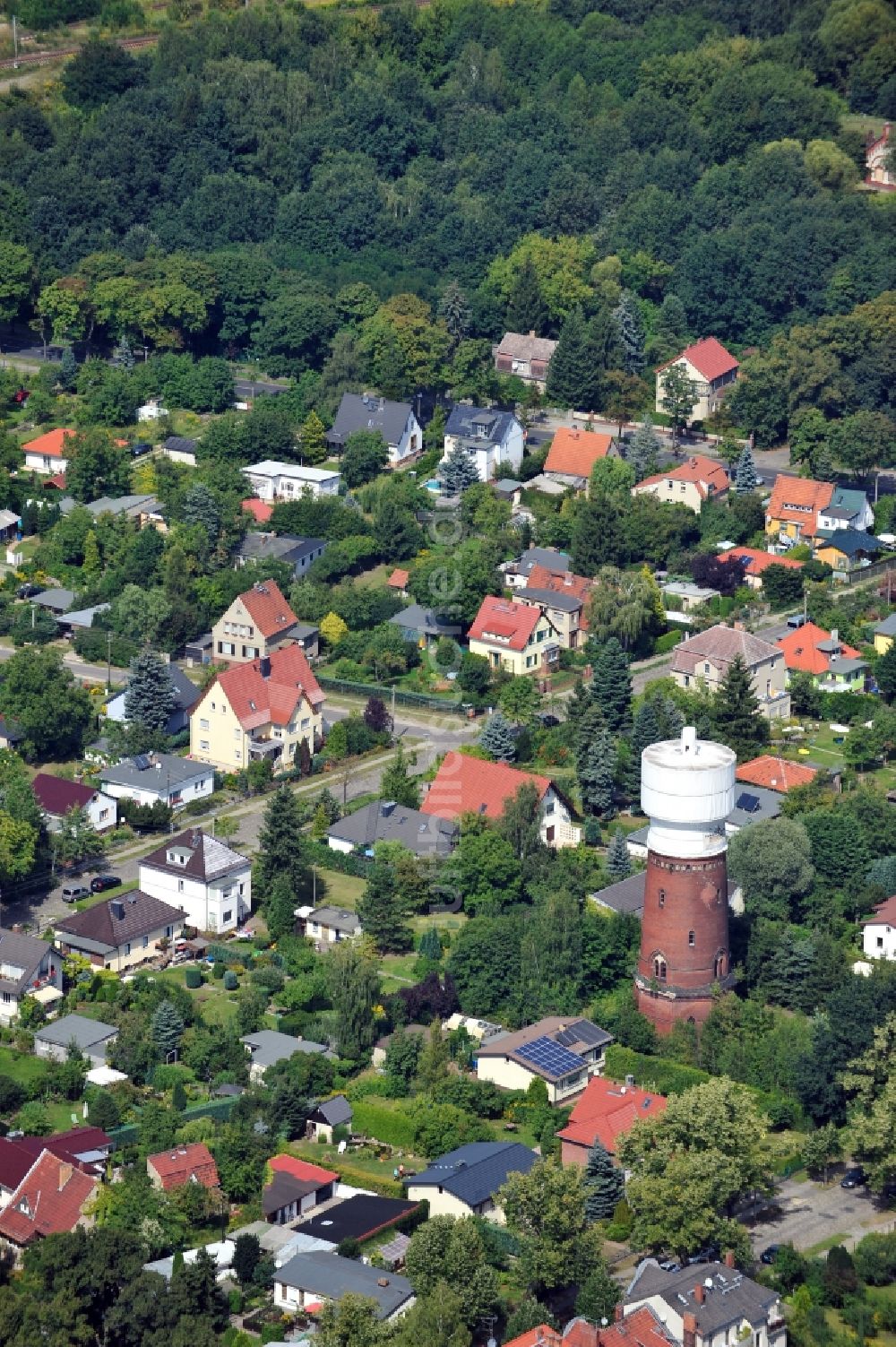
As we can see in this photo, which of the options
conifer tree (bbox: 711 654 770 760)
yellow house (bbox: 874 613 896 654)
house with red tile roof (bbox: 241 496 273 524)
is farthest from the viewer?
house with red tile roof (bbox: 241 496 273 524)

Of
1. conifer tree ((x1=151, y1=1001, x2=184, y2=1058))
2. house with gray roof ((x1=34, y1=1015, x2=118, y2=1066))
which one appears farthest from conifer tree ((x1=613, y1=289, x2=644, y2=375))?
house with gray roof ((x1=34, y1=1015, x2=118, y2=1066))

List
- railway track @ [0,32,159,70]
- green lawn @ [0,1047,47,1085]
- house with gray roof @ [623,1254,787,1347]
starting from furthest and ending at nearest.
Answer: railway track @ [0,32,159,70], green lawn @ [0,1047,47,1085], house with gray roof @ [623,1254,787,1347]

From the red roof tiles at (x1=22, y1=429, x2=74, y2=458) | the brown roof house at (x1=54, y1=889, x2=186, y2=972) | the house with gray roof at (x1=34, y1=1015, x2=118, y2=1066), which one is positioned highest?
the house with gray roof at (x1=34, y1=1015, x2=118, y2=1066)

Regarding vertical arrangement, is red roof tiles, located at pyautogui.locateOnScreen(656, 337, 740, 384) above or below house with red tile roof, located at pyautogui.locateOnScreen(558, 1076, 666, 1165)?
below

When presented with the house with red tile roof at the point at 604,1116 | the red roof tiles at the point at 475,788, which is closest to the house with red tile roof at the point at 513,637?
the red roof tiles at the point at 475,788

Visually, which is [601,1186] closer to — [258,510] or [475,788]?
[475,788]

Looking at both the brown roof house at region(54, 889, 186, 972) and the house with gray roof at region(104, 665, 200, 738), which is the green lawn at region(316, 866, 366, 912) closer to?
the brown roof house at region(54, 889, 186, 972)

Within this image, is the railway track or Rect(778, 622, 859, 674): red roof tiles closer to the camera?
Rect(778, 622, 859, 674): red roof tiles
